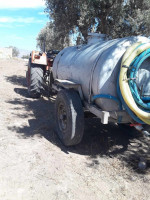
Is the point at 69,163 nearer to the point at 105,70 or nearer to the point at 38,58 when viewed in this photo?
the point at 105,70

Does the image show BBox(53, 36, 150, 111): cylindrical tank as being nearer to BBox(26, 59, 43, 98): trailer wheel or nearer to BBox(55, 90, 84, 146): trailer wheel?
BBox(55, 90, 84, 146): trailer wheel

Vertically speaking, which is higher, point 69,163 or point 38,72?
point 38,72

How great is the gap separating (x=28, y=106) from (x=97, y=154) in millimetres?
3439

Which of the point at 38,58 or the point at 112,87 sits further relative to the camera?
the point at 38,58

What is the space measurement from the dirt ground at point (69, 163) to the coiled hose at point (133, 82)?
3.21 feet

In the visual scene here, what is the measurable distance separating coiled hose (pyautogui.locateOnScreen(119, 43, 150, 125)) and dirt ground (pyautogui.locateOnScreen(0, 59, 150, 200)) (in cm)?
98

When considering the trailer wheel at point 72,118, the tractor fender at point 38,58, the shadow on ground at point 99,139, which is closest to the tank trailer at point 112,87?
the trailer wheel at point 72,118

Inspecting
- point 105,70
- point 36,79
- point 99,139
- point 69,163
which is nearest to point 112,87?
point 105,70

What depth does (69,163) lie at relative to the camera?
3555mm

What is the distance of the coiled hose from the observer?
3078 mm

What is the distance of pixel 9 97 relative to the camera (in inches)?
297

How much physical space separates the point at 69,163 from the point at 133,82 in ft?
5.51

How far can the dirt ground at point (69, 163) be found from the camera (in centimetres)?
285

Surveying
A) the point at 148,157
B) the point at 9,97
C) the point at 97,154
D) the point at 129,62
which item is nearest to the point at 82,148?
the point at 97,154
